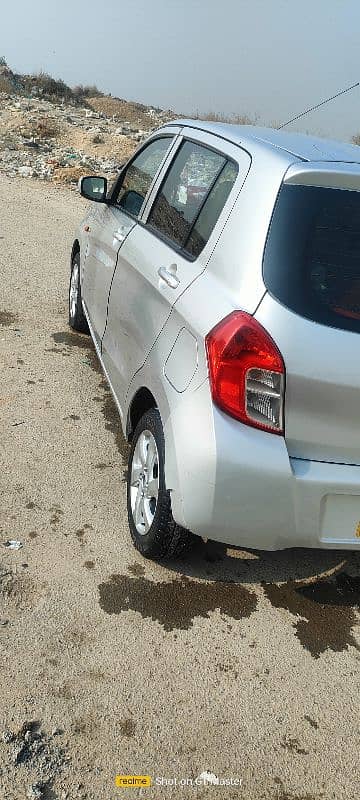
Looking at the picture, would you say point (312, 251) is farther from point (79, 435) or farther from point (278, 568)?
point (79, 435)

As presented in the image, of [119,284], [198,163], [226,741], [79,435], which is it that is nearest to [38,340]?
[79,435]

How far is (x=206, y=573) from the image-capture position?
9.78ft

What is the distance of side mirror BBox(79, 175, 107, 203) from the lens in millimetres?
4309

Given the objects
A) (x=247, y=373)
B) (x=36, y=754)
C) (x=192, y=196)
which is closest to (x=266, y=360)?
(x=247, y=373)

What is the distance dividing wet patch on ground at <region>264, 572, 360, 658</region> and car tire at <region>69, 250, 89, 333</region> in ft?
10.1

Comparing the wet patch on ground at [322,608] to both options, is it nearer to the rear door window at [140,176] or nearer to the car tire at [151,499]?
the car tire at [151,499]

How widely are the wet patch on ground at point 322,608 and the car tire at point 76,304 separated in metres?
3.07

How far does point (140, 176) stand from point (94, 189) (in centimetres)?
61

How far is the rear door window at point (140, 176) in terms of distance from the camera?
3.65 meters

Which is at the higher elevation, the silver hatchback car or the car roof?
the car roof

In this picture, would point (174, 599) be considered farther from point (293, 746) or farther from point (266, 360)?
point (266, 360)

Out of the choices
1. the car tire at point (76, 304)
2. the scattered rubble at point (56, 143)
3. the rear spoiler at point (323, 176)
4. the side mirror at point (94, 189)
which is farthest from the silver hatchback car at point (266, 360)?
→ the scattered rubble at point (56, 143)

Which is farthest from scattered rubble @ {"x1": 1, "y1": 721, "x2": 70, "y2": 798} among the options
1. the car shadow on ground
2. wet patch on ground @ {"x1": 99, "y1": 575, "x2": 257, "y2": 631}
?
the car shadow on ground

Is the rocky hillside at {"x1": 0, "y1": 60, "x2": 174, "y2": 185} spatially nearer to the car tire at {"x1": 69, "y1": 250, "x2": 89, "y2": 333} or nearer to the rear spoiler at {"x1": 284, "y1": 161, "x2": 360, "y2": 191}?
the car tire at {"x1": 69, "y1": 250, "x2": 89, "y2": 333}
